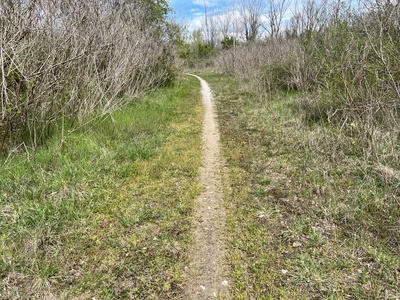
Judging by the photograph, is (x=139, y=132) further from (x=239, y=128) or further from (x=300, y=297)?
(x=300, y=297)

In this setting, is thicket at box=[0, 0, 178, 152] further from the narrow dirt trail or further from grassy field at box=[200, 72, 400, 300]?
grassy field at box=[200, 72, 400, 300]

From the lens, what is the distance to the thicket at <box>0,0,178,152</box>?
380cm

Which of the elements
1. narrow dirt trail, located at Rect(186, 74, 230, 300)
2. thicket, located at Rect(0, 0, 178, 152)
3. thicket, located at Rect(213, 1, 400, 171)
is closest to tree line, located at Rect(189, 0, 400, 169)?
thicket, located at Rect(213, 1, 400, 171)

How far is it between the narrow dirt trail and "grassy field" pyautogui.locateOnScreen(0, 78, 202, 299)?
13 centimetres

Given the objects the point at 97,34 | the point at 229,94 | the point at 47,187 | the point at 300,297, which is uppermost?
the point at 97,34

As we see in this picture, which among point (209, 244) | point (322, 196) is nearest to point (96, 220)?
point (209, 244)

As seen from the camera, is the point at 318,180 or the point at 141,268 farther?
the point at 318,180

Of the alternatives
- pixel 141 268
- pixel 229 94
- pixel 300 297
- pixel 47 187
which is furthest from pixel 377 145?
pixel 229 94

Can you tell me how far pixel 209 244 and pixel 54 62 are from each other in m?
4.33

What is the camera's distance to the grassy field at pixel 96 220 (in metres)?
2.27

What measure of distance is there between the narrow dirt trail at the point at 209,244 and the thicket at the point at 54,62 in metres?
2.55

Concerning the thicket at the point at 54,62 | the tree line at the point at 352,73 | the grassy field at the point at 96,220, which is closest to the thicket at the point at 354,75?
the tree line at the point at 352,73

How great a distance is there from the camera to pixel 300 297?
210cm

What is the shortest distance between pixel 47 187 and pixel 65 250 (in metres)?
1.23
